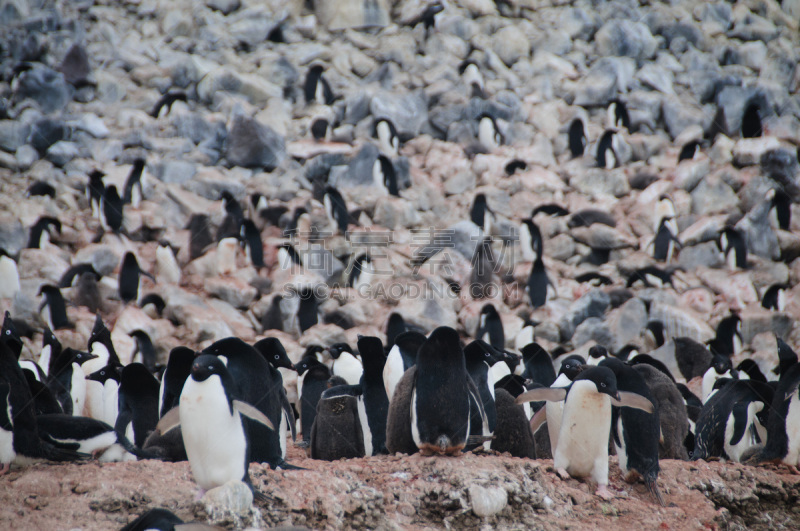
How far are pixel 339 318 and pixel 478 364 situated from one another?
5.88 meters

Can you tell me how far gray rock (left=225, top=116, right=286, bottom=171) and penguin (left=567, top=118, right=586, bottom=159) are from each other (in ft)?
22.3

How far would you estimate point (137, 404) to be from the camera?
555 centimetres

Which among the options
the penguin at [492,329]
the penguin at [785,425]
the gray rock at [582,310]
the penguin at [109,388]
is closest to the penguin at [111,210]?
the penguin at [109,388]

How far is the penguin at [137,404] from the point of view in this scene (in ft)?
17.9

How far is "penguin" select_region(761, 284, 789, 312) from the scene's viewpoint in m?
11.8

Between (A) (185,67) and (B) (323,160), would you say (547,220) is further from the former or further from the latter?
(A) (185,67)

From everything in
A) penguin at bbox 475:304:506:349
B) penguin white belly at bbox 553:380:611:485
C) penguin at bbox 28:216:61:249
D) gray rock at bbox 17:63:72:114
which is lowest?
penguin at bbox 475:304:506:349

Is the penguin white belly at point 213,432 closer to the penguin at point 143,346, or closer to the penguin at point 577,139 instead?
the penguin at point 143,346

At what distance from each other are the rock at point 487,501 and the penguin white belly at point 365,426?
5.17 feet

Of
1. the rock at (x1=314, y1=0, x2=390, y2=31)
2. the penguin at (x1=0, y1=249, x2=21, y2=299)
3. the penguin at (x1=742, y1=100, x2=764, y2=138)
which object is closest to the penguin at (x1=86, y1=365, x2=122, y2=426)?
the penguin at (x1=0, y1=249, x2=21, y2=299)

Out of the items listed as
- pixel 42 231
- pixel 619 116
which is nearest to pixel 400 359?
pixel 42 231

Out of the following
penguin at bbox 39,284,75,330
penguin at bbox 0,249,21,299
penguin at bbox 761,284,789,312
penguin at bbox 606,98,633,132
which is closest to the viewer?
penguin at bbox 39,284,75,330

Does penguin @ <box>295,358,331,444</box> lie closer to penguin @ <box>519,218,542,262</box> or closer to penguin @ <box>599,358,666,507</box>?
penguin @ <box>599,358,666,507</box>

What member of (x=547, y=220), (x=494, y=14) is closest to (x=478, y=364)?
(x=547, y=220)
